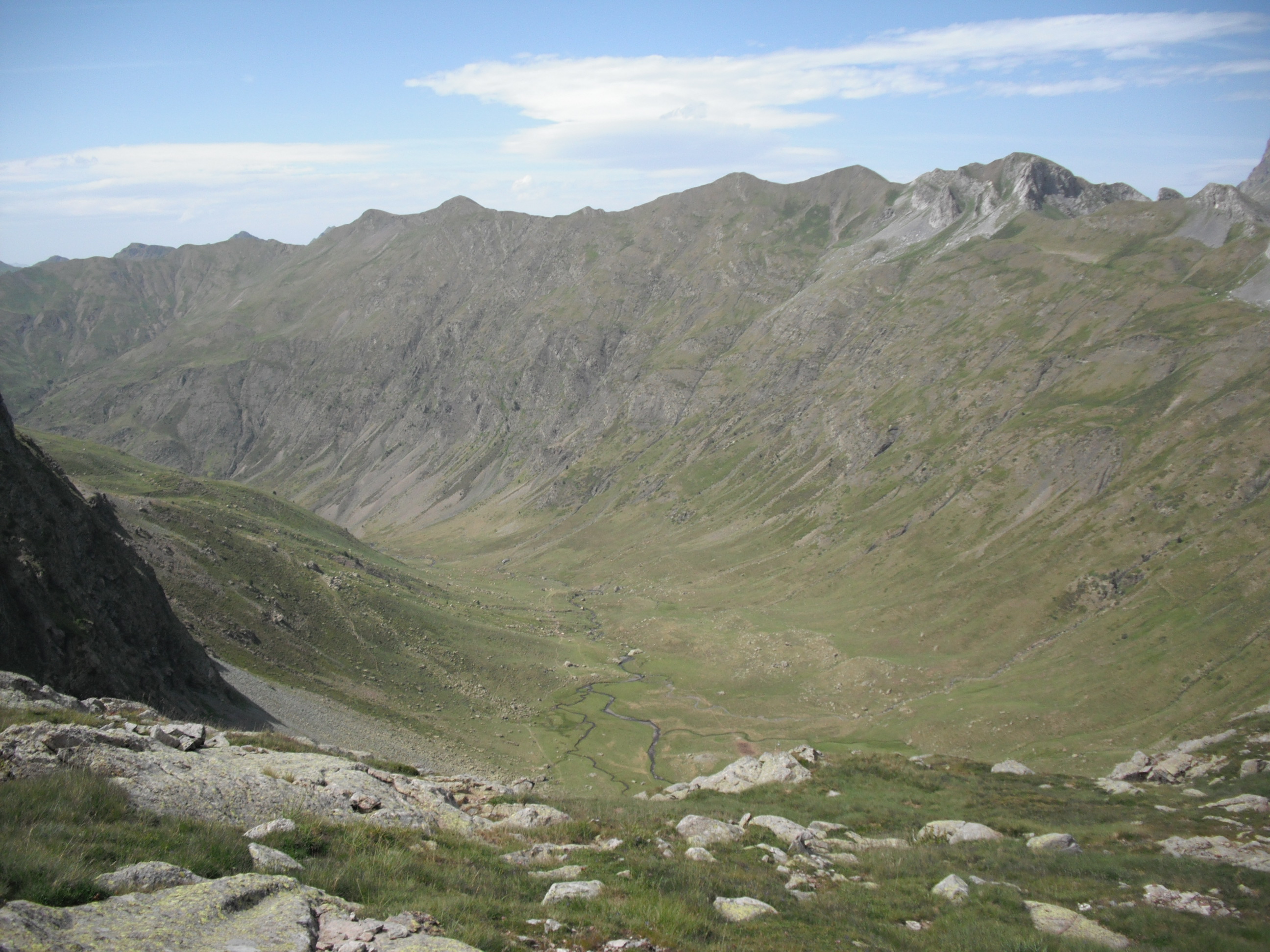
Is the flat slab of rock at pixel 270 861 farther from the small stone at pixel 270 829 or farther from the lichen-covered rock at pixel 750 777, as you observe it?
the lichen-covered rock at pixel 750 777

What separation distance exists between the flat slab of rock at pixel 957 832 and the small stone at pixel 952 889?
8.30 meters

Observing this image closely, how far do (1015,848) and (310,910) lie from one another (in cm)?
2588

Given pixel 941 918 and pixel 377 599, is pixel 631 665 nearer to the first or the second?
pixel 377 599

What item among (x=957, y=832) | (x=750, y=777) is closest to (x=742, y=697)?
(x=750, y=777)

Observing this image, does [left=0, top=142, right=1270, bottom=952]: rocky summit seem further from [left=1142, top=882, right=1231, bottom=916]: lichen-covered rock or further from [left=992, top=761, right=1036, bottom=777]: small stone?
[left=992, top=761, right=1036, bottom=777]: small stone

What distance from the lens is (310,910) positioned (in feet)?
39.2

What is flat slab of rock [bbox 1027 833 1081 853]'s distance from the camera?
26.8 metres

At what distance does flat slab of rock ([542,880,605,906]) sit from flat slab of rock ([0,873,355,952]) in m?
4.24

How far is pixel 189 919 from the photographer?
1077 cm

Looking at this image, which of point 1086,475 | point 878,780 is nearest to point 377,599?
point 878,780

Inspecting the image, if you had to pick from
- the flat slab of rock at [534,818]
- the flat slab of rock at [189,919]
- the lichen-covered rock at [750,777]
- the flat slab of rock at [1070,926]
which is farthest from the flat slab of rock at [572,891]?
the lichen-covered rock at [750,777]

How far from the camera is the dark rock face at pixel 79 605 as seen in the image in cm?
3712

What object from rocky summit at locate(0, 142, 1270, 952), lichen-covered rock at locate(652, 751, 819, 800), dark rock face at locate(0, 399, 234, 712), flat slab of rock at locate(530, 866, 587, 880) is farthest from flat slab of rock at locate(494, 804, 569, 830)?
dark rock face at locate(0, 399, 234, 712)

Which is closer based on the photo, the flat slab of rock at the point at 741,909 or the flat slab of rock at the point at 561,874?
the flat slab of rock at the point at 741,909
